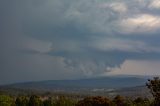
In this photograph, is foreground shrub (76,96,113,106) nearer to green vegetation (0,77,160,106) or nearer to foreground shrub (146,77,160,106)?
green vegetation (0,77,160,106)

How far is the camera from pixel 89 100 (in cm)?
11862

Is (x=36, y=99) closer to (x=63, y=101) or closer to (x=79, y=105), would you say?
(x=63, y=101)

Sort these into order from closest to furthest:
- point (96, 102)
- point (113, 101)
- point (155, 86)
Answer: point (155, 86), point (96, 102), point (113, 101)

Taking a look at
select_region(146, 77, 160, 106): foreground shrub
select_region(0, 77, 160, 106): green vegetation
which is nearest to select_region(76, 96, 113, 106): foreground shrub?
select_region(0, 77, 160, 106): green vegetation

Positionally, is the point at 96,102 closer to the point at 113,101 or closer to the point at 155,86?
the point at 113,101

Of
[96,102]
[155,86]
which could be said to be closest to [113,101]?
[96,102]

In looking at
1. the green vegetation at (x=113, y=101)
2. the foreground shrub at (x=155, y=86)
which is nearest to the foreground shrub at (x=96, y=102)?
the green vegetation at (x=113, y=101)

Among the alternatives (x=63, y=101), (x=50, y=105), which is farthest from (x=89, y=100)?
(x=63, y=101)

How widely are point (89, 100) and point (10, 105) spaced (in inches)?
1342

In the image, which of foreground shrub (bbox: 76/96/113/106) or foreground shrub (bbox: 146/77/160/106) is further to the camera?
foreground shrub (bbox: 76/96/113/106)

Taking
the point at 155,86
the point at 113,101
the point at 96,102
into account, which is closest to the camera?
the point at 155,86

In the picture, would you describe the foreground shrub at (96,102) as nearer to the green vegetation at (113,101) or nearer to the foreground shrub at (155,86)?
the green vegetation at (113,101)

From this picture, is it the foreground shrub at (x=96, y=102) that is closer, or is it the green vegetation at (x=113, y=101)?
the green vegetation at (x=113, y=101)

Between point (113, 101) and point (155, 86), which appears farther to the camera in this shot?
point (113, 101)
